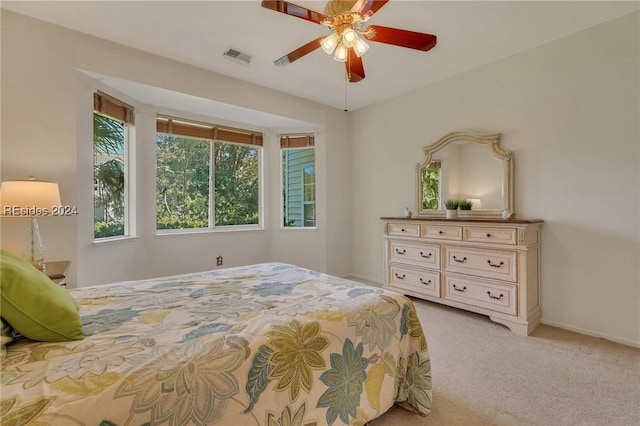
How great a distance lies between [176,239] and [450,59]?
3.86 meters

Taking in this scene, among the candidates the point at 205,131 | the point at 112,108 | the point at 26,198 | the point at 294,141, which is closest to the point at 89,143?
the point at 112,108

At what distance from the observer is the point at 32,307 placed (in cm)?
103

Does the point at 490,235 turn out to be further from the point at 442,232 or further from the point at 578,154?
the point at 578,154

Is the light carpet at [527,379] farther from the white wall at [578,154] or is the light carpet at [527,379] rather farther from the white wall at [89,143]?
the white wall at [89,143]

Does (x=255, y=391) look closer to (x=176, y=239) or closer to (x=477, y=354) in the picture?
(x=477, y=354)

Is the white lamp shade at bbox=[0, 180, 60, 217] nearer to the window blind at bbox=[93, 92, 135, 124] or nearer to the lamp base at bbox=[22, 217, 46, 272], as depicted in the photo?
the lamp base at bbox=[22, 217, 46, 272]

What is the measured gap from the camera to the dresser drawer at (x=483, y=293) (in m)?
2.63

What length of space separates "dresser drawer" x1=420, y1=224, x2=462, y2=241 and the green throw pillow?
120 inches

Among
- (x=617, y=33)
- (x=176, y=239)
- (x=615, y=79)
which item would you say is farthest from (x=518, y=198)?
(x=176, y=239)

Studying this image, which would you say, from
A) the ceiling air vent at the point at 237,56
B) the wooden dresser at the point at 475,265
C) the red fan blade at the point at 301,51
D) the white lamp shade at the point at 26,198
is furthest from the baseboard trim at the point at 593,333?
the white lamp shade at the point at 26,198

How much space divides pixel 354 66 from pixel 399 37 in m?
0.42

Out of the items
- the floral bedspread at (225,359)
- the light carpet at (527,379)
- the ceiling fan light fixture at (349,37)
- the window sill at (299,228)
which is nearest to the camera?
the floral bedspread at (225,359)

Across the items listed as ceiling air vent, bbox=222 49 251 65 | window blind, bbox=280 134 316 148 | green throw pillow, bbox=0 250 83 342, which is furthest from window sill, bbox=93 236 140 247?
window blind, bbox=280 134 316 148

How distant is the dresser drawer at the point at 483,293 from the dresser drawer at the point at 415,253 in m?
0.24
